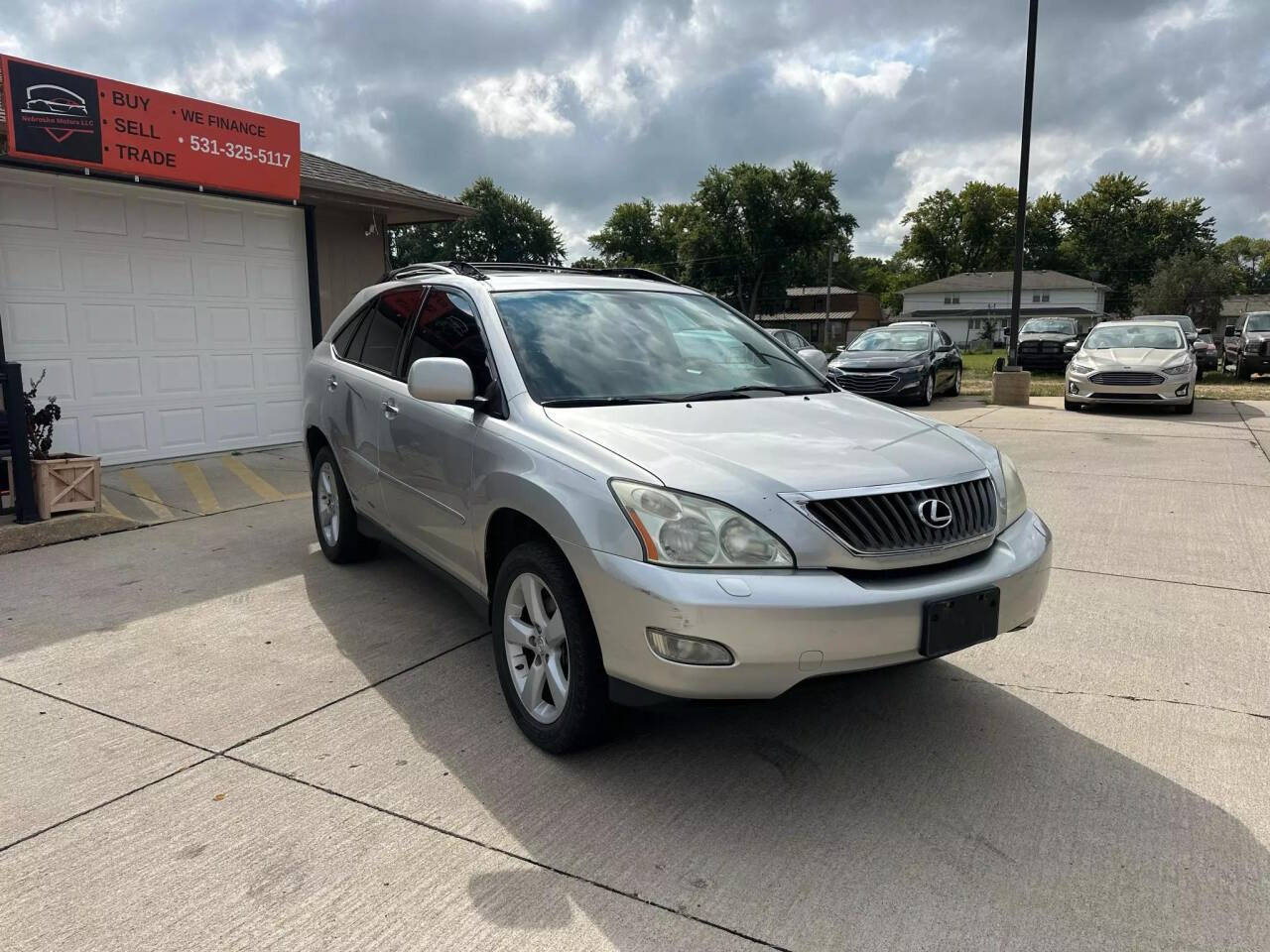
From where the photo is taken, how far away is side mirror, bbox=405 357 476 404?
10.9 ft

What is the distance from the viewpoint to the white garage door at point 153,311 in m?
8.02

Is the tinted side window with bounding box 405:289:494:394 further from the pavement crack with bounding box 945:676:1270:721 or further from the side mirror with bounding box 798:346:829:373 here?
the pavement crack with bounding box 945:676:1270:721

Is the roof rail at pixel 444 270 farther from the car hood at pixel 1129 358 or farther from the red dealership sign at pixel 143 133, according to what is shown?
the car hood at pixel 1129 358

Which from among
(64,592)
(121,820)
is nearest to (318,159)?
(64,592)

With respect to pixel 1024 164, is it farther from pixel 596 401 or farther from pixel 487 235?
pixel 487 235

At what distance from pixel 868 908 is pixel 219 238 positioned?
942cm

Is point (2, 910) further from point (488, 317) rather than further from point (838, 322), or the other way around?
point (838, 322)

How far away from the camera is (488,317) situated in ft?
12.3

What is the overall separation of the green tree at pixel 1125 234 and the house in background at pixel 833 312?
18.5 m

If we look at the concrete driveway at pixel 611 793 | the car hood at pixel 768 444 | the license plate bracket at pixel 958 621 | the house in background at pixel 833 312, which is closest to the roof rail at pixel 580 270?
the car hood at pixel 768 444

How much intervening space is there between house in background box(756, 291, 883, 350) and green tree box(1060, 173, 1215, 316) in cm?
1848

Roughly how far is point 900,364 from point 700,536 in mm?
13567

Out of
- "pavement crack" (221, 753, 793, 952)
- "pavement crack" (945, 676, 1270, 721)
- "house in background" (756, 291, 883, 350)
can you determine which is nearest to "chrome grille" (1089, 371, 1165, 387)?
"pavement crack" (945, 676, 1270, 721)

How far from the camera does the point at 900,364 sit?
15.2m
